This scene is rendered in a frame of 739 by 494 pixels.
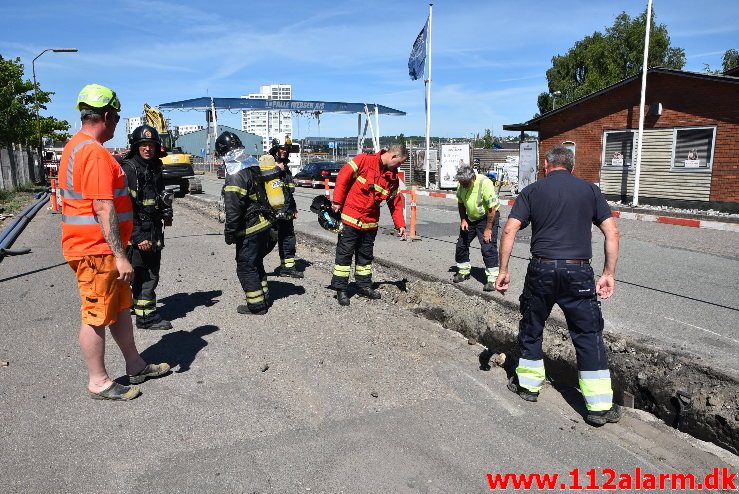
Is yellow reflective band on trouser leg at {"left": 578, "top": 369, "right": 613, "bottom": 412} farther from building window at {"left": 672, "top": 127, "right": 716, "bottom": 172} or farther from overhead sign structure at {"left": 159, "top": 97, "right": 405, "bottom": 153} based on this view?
overhead sign structure at {"left": 159, "top": 97, "right": 405, "bottom": 153}

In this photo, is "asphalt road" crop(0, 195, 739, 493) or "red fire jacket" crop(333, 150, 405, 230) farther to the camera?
"red fire jacket" crop(333, 150, 405, 230)

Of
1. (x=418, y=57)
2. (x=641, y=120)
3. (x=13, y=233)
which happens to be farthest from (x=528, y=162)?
(x=13, y=233)

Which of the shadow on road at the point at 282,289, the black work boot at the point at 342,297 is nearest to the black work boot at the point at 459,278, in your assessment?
the black work boot at the point at 342,297

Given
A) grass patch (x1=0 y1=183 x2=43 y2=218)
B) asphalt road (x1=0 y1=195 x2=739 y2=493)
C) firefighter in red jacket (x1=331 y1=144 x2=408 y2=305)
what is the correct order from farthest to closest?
grass patch (x1=0 y1=183 x2=43 y2=218)
firefighter in red jacket (x1=331 y1=144 x2=408 y2=305)
asphalt road (x1=0 y1=195 x2=739 y2=493)

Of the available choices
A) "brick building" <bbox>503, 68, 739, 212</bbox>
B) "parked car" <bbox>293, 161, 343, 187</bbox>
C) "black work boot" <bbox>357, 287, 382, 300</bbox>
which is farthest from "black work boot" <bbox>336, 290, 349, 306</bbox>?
"parked car" <bbox>293, 161, 343, 187</bbox>

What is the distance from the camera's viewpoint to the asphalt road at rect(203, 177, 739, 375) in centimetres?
509

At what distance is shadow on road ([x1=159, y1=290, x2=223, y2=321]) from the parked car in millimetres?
20292

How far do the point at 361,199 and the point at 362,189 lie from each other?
0.39 ft

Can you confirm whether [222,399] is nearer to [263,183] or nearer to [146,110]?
[263,183]

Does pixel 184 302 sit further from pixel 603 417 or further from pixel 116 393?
pixel 603 417

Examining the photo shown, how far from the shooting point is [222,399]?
3930mm

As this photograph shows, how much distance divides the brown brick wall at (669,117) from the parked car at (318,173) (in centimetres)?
1099

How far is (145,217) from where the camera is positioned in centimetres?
549

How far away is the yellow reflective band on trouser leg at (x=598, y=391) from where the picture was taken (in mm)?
3639
